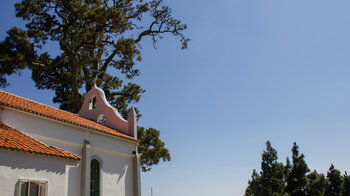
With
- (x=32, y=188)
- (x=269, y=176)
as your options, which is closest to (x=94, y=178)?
(x=32, y=188)

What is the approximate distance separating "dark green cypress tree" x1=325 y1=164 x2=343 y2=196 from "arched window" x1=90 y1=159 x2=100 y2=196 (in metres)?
42.1

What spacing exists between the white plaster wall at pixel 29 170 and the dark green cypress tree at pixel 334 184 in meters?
45.8

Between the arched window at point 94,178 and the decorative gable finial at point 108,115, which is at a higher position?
the decorative gable finial at point 108,115

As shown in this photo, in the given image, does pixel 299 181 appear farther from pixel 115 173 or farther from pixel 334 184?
pixel 115 173

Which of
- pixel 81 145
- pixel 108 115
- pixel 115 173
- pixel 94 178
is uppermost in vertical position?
pixel 108 115

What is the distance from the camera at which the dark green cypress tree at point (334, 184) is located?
146 ft

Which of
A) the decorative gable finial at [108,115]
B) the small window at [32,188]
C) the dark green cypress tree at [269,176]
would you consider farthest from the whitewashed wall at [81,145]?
the dark green cypress tree at [269,176]

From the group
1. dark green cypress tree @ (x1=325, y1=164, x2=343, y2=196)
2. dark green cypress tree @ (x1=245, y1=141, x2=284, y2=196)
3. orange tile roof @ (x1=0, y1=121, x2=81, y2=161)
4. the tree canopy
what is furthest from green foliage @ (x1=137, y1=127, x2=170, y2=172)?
dark green cypress tree @ (x1=325, y1=164, x2=343, y2=196)

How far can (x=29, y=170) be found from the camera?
8.65 meters

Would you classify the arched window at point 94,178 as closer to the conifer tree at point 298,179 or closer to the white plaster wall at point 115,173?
the white plaster wall at point 115,173

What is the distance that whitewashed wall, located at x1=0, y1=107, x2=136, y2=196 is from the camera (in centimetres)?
1171

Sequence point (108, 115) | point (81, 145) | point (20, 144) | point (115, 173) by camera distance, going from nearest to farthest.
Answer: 1. point (20, 144)
2. point (81, 145)
3. point (115, 173)
4. point (108, 115)

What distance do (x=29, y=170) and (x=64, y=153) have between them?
4.79 ft

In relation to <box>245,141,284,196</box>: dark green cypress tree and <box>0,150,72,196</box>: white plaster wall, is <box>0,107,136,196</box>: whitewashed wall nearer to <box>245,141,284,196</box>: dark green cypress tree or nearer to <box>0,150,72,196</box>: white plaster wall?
<box>0,150,72,196</box>: white plaster wall
